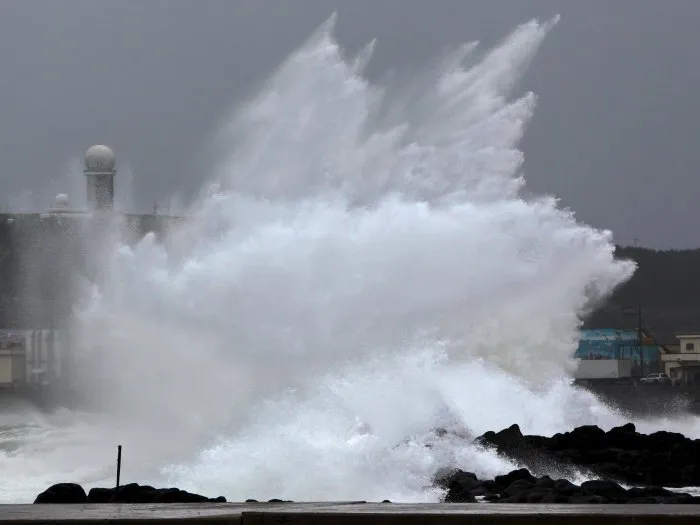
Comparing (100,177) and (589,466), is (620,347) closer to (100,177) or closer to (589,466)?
(100,177)

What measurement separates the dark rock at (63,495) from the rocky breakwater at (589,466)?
5.42m

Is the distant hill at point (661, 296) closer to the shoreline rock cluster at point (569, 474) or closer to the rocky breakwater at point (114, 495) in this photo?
the shoreline rock cluster at point (569, 474)

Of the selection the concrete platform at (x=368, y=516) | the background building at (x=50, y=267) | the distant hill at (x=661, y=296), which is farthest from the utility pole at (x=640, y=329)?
the concrete platform at (x=368, y=516)

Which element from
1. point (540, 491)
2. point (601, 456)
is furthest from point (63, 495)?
point (601, 456)

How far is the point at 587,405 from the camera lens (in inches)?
1475

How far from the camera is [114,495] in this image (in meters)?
19.4

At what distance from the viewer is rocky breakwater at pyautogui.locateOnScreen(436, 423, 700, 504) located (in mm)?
20422

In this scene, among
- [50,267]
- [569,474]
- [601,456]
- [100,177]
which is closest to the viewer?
[569,474]

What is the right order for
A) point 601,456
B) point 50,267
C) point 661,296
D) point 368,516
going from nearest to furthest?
point 368,516 < point 601,456 < point 50,267 < point 661,296

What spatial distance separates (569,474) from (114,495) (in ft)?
32.3

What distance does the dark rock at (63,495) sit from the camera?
18828 millimetres

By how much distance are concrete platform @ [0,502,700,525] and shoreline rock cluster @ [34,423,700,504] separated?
5197mm

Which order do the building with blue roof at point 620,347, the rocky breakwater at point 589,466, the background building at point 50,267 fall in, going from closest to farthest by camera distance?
the rocky breakwater at point 589,466
the background building at point 50,267
the building with blue roof at point 620,347

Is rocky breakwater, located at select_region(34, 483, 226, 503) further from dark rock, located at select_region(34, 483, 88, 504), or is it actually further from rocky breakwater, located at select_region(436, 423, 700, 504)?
rocky breakwater, located at select_region(436, 423, 700, 504)
